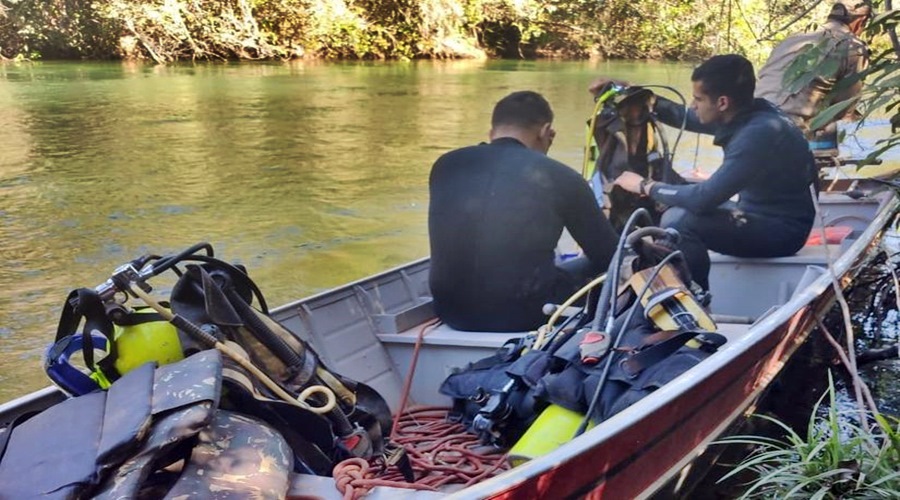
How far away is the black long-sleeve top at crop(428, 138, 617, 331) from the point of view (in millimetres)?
3551

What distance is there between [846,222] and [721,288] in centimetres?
162

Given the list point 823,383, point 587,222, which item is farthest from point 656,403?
point 823,383

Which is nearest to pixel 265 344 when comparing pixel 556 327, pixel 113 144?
pixel 556 327

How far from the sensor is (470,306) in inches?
148

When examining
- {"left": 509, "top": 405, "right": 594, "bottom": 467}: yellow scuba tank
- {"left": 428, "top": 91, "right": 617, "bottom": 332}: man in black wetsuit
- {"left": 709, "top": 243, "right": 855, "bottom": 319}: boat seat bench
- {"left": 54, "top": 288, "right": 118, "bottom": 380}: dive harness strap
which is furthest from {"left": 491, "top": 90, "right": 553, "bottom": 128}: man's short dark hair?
{"left": 54, "top": 288, "right": 118, "bottom": 380}: dive harness strap

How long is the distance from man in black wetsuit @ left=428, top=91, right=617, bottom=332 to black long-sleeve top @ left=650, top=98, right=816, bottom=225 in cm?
86

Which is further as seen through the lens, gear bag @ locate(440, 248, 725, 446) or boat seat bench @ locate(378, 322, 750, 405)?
boat seat bench @ locate(378, 322, 750, 405)

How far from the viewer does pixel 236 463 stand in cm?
204

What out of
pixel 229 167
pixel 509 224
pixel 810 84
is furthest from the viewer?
pixel 229 167

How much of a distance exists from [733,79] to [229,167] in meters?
8.27

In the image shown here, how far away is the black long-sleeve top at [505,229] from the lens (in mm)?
3551

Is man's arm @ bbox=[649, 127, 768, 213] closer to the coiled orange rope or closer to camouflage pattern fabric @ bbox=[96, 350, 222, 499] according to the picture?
the coiled orange rope

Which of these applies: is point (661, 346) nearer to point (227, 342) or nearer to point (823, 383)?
point (227, 342)

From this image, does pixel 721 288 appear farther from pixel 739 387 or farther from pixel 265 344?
pixel 265 344
